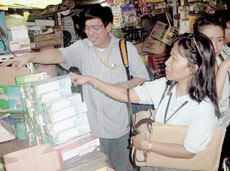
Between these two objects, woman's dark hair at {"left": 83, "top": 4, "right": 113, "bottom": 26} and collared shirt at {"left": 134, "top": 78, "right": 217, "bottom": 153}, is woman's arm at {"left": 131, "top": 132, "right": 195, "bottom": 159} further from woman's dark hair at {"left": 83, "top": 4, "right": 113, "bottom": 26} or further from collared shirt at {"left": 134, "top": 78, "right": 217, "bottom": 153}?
woman's dark hair at {"left": 83, "top": 4, "right": 113, "bottom": 26}

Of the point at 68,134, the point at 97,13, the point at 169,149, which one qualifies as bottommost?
the point at 169,149

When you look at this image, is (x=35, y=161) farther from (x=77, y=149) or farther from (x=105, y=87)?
(x=105, y=87)

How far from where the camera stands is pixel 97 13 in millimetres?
1941

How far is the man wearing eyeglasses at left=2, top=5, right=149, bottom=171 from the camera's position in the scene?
1.94 metres

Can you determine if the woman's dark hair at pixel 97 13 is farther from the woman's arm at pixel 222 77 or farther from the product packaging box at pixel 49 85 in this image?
the woman's arm at pixel 222 77

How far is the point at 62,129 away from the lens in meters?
1.34

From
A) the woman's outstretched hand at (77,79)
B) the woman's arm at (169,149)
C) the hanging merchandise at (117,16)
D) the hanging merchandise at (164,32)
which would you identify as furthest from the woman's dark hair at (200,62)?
the hanging merchandise at (164,32)

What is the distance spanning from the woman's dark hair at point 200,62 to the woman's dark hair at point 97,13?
88cm

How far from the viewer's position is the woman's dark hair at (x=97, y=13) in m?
1.92

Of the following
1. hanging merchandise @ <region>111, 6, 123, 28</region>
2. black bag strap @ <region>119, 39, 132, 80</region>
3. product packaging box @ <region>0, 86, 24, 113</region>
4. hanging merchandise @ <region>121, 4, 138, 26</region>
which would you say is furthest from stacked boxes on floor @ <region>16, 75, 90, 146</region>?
hanging merchandise @ <region>121, 4, 138, 26</region>

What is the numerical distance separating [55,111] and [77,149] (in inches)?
10.4

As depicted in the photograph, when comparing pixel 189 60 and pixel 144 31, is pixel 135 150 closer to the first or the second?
pixel 189 60

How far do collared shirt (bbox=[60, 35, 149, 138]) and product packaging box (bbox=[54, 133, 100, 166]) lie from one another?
0.55 meters

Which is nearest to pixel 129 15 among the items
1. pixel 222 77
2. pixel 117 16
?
pixel 117 16
